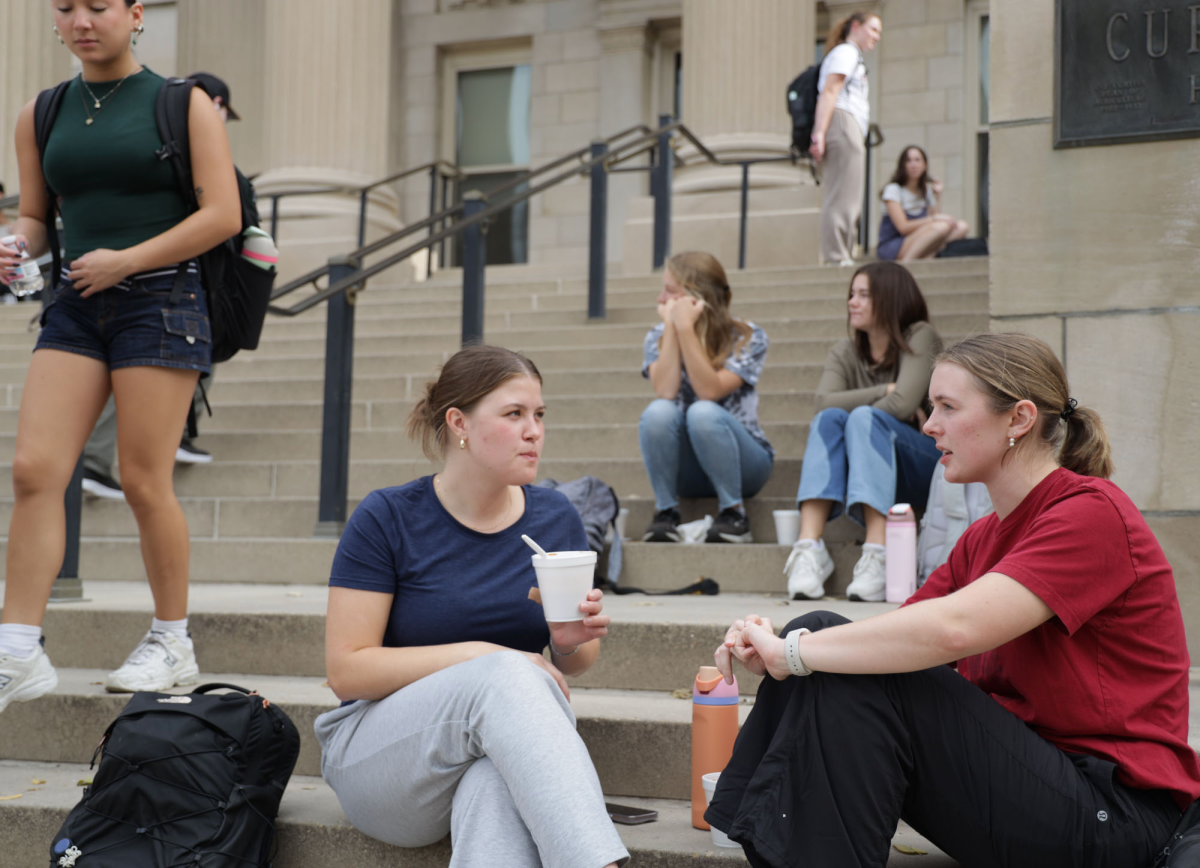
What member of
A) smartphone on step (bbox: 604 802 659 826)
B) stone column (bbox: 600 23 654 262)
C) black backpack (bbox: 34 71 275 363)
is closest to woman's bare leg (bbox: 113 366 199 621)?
black backpack (bbox: 34 71 275 363)

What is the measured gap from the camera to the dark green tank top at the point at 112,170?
10.7 ft

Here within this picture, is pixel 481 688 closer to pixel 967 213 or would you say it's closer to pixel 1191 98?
pixel 1191 98

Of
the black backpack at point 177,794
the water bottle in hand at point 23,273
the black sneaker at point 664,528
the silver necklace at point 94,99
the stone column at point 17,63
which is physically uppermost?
the stone column at point 17,63

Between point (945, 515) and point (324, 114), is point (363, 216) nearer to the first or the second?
point (324, 114)

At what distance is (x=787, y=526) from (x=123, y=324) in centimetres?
256

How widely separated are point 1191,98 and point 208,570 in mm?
4122

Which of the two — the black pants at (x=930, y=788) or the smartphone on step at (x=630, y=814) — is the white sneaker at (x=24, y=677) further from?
the black pants at (x=930, y=788)

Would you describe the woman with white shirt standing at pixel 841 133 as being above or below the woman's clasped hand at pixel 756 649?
above

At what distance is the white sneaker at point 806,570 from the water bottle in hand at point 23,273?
262 centimetres

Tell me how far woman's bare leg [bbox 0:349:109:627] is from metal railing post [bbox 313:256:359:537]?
2069 millimetres

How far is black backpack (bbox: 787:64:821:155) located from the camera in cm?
873

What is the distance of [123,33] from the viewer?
3256 millimetres

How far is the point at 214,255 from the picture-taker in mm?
3461

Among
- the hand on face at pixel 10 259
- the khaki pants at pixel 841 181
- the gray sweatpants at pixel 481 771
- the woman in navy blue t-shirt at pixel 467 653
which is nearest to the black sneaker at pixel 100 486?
the hand on face at pixel 10 259
